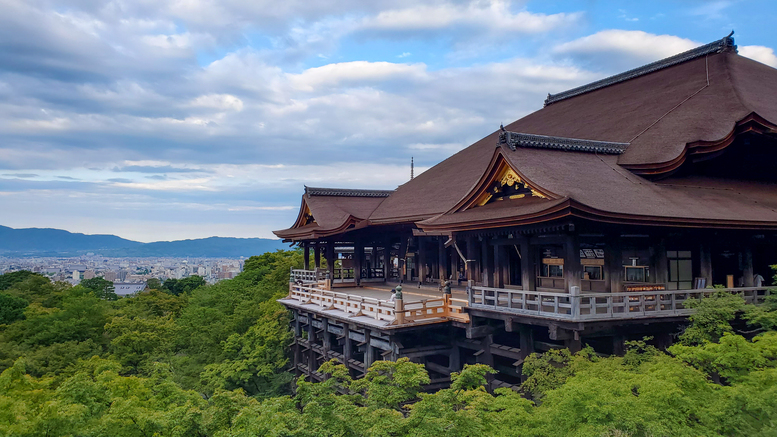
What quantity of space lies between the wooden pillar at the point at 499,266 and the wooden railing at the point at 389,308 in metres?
1.76

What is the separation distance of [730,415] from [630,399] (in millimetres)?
1696

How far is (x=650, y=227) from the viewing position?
14992 millimetres

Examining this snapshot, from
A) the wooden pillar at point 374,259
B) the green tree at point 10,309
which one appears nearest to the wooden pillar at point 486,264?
the wooden pillar at point 374,259

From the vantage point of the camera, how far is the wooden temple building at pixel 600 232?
47.1ft

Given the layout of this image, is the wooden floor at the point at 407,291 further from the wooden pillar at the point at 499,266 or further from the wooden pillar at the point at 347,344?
the wooden pillar at the point at 347,344

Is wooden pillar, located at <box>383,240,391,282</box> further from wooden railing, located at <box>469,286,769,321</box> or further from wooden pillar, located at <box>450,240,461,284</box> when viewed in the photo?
wooden railing, located at <box>469,286,769,321</box>

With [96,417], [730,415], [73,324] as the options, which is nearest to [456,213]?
[730,415]

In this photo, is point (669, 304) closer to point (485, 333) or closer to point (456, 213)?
point (485, 333)

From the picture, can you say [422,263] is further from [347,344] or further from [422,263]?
[347,344]

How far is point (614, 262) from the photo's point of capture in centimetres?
1485

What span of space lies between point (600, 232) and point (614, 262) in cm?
106

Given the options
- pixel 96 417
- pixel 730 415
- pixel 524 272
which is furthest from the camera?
pixel 524 272

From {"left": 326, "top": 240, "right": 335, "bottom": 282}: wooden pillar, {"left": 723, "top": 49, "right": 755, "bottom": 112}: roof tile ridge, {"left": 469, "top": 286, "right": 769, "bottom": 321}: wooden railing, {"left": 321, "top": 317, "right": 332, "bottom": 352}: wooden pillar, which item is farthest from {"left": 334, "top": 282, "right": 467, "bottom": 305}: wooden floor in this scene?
{"left": 723, "top": 49, "right": 755, "bottom": 112}: roof tile ridge

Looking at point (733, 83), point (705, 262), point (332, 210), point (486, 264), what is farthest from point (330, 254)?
point (733, 83)
